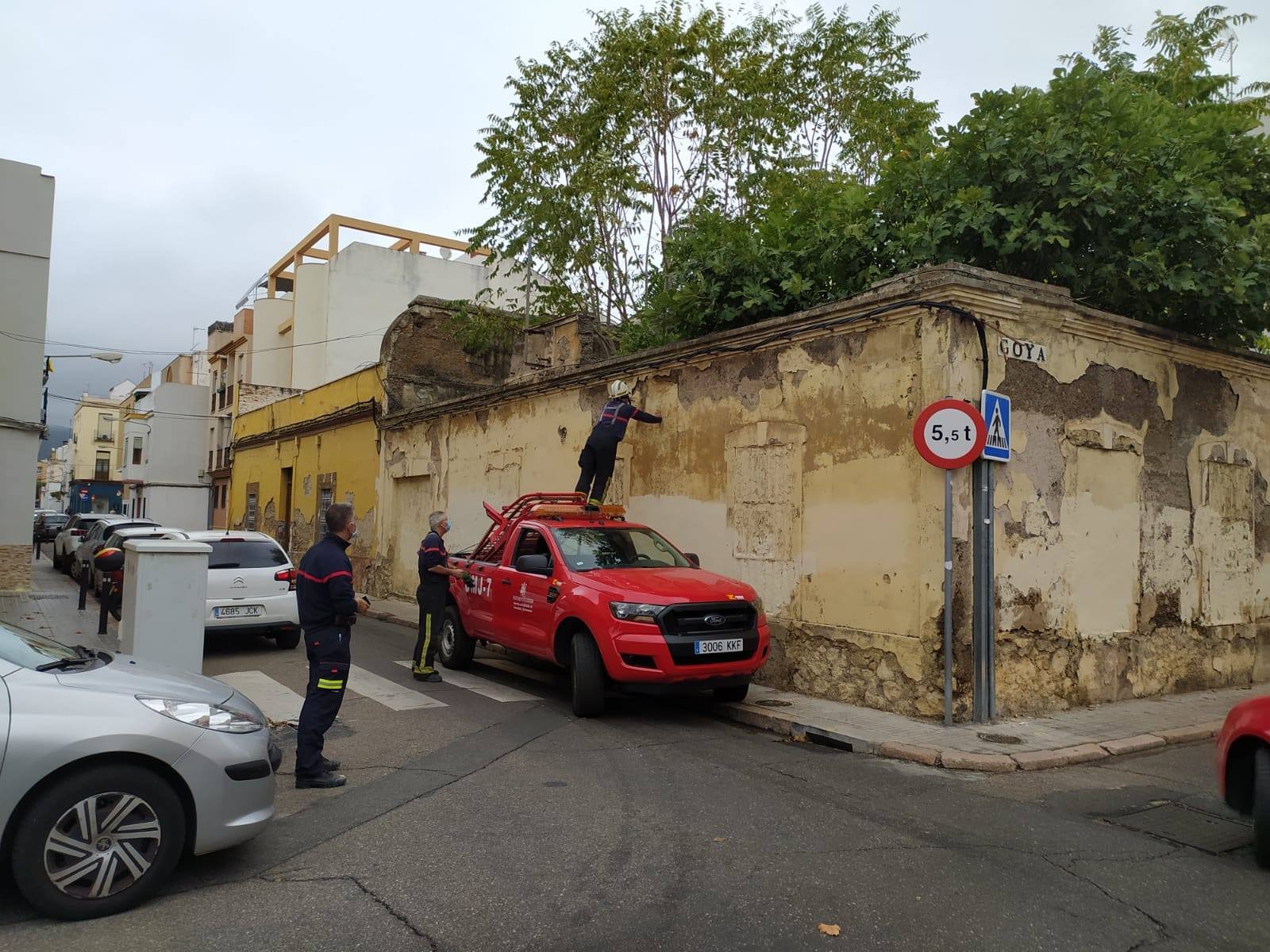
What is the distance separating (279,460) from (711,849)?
25.8 m

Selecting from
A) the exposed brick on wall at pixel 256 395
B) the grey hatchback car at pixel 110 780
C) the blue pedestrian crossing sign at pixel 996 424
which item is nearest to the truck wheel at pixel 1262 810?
the blue pedestrian crossing sign at pixel 996 424

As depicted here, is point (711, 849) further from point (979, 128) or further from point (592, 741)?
point (979, 128)

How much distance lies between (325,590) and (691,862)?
293 centimetres

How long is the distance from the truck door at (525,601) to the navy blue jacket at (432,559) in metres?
0.69

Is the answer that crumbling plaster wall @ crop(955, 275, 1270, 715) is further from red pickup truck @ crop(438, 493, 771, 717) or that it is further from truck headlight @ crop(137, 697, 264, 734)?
truck headlight @ crop(137, 697, 264, 734)

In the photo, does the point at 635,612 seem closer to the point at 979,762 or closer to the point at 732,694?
the point at 732,694

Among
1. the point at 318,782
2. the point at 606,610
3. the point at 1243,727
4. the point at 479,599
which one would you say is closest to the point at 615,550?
the point at 606,610

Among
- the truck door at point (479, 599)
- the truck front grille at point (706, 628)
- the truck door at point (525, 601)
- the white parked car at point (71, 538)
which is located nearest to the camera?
the truck front grille at point (706, 628)

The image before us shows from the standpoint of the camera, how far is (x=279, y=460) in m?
28.0

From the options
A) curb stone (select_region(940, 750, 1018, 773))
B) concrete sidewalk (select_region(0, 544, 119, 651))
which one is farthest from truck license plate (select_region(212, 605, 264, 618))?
curb stone (select_region(940, 750, 1018, 773))

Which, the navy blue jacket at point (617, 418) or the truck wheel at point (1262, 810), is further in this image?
the navy blue jacket at point (617, 418)

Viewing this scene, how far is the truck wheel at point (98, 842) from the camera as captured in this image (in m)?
3.78

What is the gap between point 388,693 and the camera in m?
9.34

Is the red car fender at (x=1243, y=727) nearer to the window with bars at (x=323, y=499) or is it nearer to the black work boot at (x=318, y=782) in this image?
the black work boot at (x=318, y=782)
